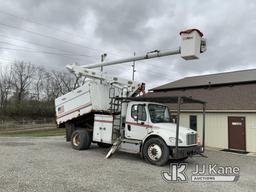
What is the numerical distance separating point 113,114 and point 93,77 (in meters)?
2.10

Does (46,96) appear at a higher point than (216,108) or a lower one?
higher

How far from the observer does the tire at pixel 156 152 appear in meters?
8.68

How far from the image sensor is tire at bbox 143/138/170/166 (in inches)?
342

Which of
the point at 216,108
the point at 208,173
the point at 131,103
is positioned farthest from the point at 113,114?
the point at 216,108

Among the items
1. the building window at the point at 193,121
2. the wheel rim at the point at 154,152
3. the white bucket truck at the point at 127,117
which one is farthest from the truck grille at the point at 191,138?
Answer: the building window at the point at 193,121

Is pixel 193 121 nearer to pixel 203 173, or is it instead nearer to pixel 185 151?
pixel 185 151

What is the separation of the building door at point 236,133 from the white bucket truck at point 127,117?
4963 millimetres

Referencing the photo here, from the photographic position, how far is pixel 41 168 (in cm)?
766

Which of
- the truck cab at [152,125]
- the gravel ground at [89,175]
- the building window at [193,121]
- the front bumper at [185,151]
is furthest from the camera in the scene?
the building window at [193,121]

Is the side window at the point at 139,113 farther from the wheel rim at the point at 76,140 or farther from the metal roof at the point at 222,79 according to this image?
the metal roof at the point at 222,79

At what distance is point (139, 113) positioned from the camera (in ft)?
32.3

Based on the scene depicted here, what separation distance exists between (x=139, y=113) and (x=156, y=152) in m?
1.73

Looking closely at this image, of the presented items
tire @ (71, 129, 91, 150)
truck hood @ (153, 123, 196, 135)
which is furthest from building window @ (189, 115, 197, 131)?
tire @ (71, 129, 91, 150)

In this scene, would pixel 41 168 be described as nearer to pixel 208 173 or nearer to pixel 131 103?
pixel 131 103
